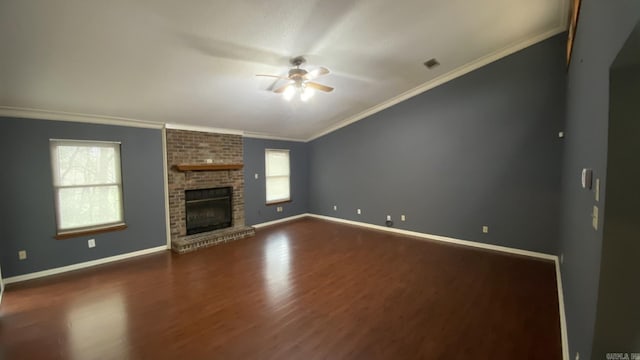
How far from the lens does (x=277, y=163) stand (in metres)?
6.96

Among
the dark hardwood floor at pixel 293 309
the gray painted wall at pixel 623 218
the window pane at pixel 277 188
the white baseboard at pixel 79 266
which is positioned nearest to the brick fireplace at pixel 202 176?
the white baseboard at pixel 79 266

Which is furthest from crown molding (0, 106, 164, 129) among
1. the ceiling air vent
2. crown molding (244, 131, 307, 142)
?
the ceiling air vent

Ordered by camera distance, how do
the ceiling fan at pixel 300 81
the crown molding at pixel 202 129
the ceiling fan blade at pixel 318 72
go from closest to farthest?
Answer: the ceiling fan blade at pixel 318 72
the ceiling fan at pixel 300 81
the crown molding at pixel 202 129

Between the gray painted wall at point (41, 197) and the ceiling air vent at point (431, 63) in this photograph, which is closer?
the gray painted wall at point (41, 197)

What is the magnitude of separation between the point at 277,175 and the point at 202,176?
2105 mm

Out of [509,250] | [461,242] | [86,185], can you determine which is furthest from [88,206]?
[509,250]

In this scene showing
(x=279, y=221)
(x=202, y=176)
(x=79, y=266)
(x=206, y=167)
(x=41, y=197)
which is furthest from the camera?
(x=279, y=221)

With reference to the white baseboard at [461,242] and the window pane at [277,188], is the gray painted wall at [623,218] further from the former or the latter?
the window pane at [277,188]

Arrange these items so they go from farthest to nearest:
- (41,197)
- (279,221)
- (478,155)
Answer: (279,221)
(478,155)
(41,197)

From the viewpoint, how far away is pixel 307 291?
3123 millimetres

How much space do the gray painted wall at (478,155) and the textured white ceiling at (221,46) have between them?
514mm

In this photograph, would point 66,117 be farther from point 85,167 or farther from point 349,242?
point 349,242

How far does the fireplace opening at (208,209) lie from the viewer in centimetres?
517

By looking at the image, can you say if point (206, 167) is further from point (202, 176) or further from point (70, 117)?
point (70, 117)
